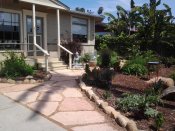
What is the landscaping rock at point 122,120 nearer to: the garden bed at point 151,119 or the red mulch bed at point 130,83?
the garden bed at point 151,119

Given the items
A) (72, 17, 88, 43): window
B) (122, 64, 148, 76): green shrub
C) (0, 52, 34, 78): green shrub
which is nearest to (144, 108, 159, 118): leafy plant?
(0, 52, 34, 78): green shrub

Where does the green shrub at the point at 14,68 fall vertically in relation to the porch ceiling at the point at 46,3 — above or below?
below

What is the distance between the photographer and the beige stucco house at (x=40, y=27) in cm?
1503

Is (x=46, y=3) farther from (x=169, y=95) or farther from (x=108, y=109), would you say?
(x=108, y=109)

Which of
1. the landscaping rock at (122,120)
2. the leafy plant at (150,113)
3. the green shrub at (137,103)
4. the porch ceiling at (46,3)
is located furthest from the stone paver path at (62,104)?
the porch ceiling at (46,3)

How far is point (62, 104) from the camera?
767 centimetres

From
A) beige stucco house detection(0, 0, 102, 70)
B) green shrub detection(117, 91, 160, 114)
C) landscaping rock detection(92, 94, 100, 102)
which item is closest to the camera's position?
green shrub detection(117, 91, 160, 114)

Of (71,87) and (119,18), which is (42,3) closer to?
(71,87)

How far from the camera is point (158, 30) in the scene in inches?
778

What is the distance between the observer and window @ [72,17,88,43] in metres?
19.7

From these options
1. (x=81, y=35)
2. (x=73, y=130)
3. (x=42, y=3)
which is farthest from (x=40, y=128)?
(x=81, y=35)

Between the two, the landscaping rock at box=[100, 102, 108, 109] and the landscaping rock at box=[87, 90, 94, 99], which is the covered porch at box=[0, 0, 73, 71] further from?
the landscaping rock at box=[100, 102, 108, 109]

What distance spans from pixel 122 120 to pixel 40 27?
12151 millimetres

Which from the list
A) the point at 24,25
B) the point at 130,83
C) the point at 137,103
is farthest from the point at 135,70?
the point at 137,103
